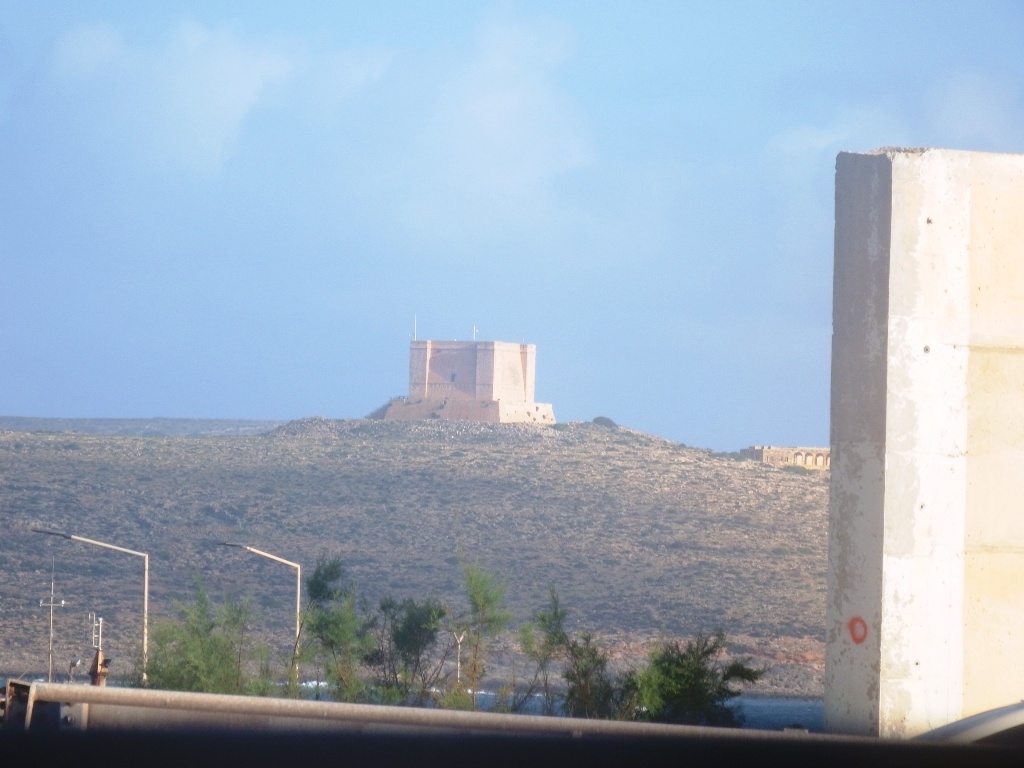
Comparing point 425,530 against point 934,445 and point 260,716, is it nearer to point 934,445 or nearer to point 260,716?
point 934,445

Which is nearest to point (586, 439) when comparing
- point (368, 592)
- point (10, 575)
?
point (368, 592)

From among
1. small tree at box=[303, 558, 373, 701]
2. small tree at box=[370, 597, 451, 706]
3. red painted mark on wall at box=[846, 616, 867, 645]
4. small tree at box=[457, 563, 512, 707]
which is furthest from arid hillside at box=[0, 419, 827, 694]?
red painted mark on wall at box=[846, 616, 867, 645]

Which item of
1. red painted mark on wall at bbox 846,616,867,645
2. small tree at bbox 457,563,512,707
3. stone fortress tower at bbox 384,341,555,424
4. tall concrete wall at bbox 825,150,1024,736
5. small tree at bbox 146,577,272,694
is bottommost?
small tree at bbox 146,577,272,694

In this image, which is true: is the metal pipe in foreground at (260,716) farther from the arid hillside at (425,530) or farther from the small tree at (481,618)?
the arid hillside at (425,530)

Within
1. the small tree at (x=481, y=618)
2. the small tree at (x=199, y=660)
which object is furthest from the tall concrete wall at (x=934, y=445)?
the small tree at (x=481, y=618)

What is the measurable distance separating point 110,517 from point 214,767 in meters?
40.7

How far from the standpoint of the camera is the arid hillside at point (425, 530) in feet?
98.6

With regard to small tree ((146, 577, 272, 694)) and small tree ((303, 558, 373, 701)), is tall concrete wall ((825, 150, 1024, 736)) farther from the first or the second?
small tree ((303, 558, 373, 701))

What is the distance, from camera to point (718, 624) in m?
30.4

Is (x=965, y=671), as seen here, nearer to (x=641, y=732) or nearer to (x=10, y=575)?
(x=641, y=732)

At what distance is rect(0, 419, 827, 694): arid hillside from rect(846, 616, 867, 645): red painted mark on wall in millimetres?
18734

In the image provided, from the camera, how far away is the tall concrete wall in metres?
5.24

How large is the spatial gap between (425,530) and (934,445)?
3525cm

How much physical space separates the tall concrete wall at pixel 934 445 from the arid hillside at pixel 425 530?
744 inches
